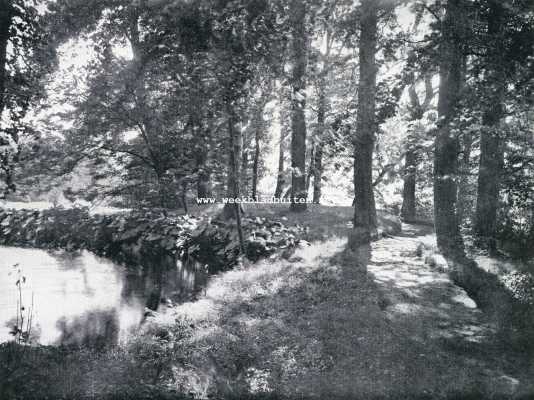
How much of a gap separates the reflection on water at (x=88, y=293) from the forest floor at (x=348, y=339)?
1.48 m

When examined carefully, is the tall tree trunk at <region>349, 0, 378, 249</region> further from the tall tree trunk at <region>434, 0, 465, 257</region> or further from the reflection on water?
the reflection on water

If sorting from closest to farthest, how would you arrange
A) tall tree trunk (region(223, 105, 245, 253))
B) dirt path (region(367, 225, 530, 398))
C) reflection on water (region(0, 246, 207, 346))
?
dirt path (region(367, 225, 530, 398)), reflection on water (region(0, 246, 207, 346)), tall tree trunk (region(223, 105, 245, 253))

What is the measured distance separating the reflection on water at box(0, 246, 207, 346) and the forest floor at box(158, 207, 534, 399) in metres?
1.48

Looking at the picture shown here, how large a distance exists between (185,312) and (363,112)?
24.2 ft

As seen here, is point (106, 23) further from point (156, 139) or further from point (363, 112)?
point (363, 112)

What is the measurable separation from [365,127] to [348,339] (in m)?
7.05

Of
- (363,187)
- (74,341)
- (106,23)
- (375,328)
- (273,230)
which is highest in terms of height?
(106,23)

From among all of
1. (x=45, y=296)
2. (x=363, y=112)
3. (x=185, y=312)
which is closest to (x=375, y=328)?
(x=185, y=312)

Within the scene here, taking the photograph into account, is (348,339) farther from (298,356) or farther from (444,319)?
(444,319)

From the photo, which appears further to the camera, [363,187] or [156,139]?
[363,187]

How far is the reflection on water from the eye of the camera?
7238mm

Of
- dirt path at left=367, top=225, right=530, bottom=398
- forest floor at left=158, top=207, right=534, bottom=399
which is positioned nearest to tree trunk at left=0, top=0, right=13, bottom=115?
forest floor at left=158, top=207, right=534, bottom=399

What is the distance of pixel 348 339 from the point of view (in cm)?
548

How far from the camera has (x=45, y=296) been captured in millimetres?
9156
